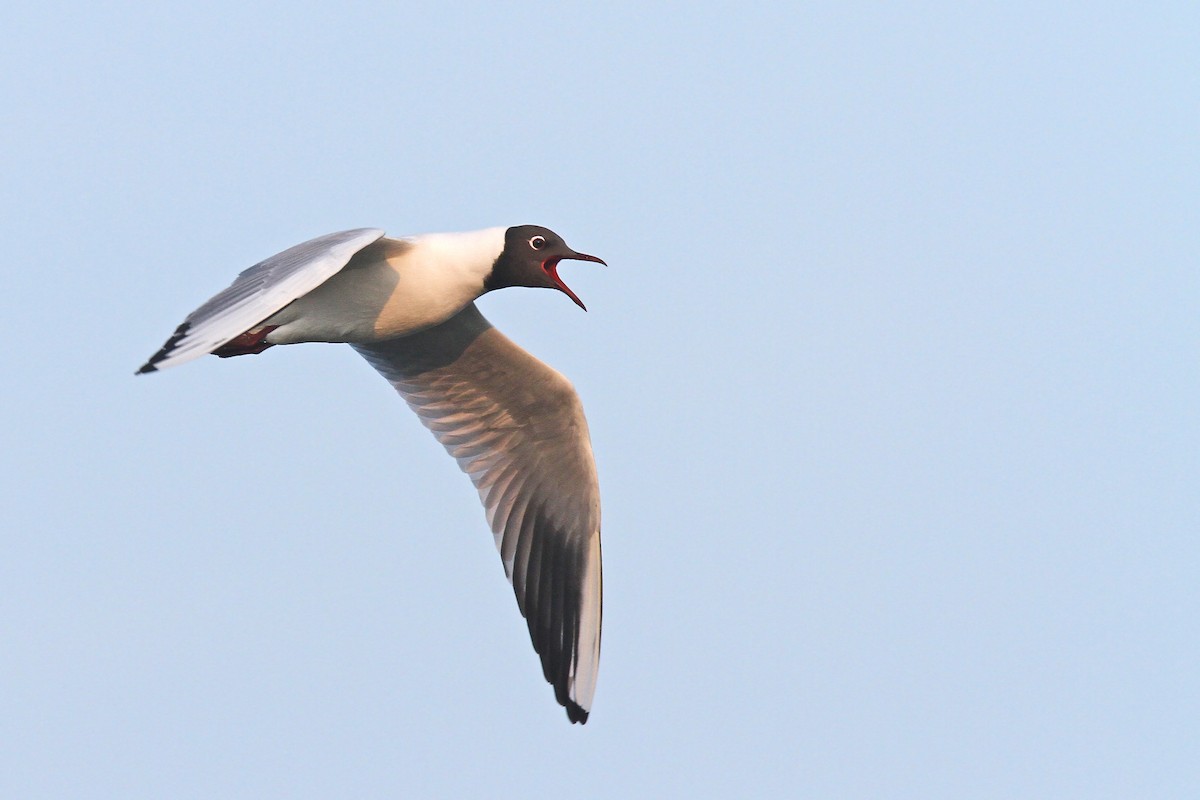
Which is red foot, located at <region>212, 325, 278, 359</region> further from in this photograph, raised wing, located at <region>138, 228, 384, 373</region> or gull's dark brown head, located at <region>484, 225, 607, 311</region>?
gull's dark brown head, located at <region>484, 225, 607, 311</region>

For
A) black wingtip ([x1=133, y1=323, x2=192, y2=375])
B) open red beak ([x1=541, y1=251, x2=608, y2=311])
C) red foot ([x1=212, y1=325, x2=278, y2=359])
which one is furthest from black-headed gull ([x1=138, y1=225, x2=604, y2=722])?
A: black wingtip ([x1=133, y1=323, x2=192, y2=375])

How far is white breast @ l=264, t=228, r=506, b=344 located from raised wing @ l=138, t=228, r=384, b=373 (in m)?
0.72

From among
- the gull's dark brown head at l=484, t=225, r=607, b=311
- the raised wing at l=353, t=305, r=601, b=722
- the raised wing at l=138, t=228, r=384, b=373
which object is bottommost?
the raised wing at l=353, t=305, r=601, b=722

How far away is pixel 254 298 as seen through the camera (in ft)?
26.1

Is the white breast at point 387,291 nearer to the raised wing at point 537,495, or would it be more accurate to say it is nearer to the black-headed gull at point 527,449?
the black-headed gull at point 527,449

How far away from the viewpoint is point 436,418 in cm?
1118

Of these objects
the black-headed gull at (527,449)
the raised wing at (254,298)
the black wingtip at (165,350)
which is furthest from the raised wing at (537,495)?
the black wingtip at (165,350)

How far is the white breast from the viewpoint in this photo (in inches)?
375

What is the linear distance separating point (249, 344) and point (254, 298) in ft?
5.28

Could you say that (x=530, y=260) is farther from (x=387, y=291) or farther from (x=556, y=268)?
(x=387, y=291)

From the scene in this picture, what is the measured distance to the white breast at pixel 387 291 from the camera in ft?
31.3

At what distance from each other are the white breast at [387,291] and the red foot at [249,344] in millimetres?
48

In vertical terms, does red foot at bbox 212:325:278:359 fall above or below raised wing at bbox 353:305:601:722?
above

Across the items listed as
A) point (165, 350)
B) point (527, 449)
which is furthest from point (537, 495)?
point (165, 350)
